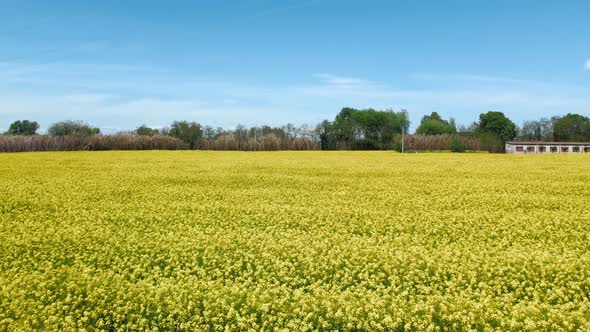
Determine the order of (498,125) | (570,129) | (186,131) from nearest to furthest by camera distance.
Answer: (186,131) < (570,129) < (498,125)

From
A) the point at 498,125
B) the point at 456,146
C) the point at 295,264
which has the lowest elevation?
the point at 295,264

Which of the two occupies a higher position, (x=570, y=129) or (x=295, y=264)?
(x=570, y=129)

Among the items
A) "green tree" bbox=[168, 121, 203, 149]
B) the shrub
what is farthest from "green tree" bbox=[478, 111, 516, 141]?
"green tree" bbox=[168, 121, 203, 149]

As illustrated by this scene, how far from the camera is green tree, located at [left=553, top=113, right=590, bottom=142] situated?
13162 centimetres

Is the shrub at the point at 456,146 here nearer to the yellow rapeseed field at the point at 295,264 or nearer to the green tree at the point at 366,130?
the green tree at the point at 366,130

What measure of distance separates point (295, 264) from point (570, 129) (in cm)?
15038

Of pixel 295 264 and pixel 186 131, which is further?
pixel 186 131

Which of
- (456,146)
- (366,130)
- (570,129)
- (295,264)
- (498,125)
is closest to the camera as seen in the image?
(295,264)

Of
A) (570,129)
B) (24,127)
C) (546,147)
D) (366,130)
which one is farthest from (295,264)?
(24,127)

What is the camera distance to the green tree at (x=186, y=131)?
104 meters

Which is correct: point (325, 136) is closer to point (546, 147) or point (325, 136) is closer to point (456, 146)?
point (456, 146)

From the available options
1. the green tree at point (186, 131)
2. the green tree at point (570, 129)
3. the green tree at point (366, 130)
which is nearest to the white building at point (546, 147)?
the green tree at point (366, 130)

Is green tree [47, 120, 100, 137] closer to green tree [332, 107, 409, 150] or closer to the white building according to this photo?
green tree [332, 107, 409, 150]

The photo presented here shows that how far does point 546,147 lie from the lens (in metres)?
96.4
